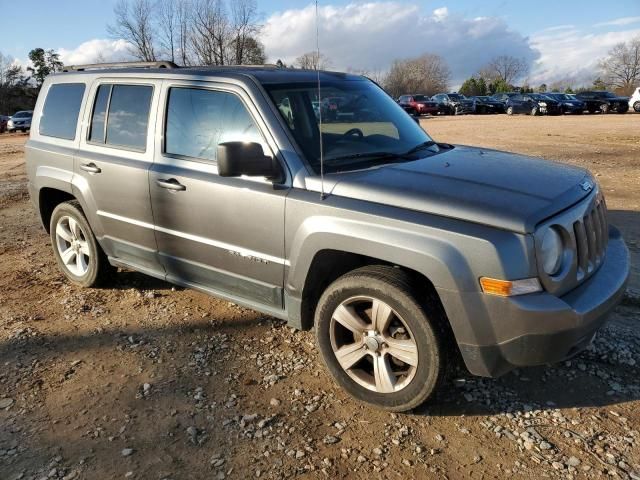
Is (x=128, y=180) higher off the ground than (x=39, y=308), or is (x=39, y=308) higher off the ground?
(x=128, y=180)

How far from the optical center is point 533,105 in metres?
36.0

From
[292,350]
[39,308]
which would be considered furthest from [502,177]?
[39,308]

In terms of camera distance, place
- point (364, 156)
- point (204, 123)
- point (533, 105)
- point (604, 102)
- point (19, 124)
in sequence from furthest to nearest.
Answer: point (19, 124) → point (533, 105) → point (604, 102) → point (204, 123) → point (364, 156)

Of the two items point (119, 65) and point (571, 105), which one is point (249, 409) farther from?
point (571, 105)

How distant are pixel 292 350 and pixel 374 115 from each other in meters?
1.84

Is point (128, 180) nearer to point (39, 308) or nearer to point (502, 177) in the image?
point (39, 308)

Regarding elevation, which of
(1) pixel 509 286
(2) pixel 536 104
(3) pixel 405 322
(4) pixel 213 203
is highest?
(2) pixel 536 104

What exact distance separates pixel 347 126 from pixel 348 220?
3.56 feet

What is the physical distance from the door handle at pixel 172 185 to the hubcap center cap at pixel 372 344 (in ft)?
5.45

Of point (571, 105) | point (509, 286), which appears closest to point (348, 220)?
point (509, 286)

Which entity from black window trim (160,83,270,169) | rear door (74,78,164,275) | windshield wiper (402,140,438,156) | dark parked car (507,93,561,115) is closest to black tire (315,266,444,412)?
black window trim (160,83,270,169)

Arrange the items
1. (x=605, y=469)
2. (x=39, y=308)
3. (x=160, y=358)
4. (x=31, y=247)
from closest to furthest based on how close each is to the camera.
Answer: (x=605, y=469) < (x=160, y=358) < (x=39, y=308) < (x=31, y=247)

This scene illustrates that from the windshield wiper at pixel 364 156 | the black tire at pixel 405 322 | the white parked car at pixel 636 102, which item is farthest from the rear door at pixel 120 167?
the white parked car at pixel 636 102

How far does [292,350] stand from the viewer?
3912 millimetres
